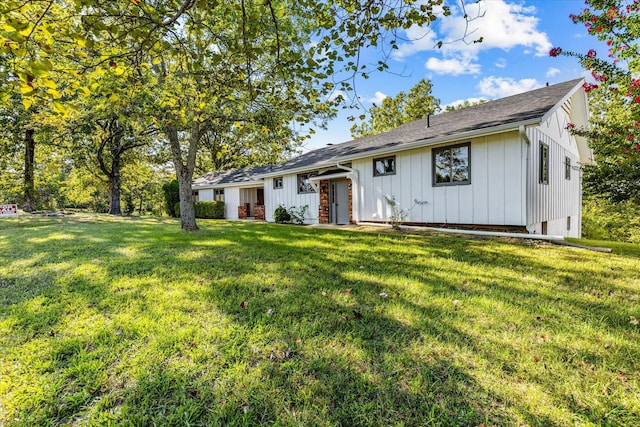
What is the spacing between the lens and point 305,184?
14.6 metres

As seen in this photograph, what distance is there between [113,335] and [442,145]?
900cm

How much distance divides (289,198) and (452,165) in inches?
343

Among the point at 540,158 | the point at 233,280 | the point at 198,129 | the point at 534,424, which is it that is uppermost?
the point at 198,129

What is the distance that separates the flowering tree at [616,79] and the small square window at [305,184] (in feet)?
31.2

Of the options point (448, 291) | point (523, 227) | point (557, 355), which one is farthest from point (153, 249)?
point (523, 227)

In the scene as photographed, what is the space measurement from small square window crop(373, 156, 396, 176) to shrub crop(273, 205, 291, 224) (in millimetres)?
5627

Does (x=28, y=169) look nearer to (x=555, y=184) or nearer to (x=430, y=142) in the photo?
(x=430, y=142)

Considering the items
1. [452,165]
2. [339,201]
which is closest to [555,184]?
[452,165]

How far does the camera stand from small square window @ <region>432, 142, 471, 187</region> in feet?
27.9

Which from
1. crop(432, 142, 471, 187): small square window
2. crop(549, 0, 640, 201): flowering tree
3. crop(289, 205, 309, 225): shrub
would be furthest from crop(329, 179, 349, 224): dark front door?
crop(549, 0, 640, 201): flowering tree

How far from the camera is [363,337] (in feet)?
8.11

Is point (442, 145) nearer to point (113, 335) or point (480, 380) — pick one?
point (480, 380)

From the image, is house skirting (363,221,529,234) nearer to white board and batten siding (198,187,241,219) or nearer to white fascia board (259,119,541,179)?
white fascia board (259,119,541,179)

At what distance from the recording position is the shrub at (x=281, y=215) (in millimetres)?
14883
